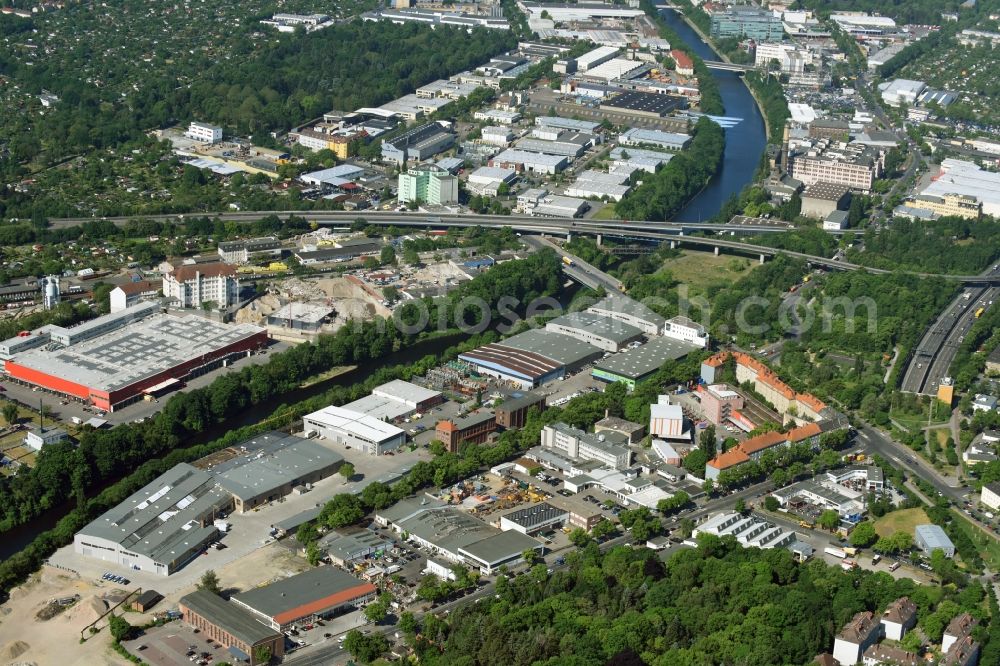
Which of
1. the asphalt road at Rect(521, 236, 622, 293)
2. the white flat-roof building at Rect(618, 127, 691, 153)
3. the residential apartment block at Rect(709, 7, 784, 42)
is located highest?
the residential apartment block at Rect(709, 7, 784, 42)

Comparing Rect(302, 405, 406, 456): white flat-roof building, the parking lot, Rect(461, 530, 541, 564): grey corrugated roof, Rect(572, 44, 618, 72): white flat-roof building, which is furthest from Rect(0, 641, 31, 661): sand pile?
Rect(572, 44, 618, 72): white flat-roof building

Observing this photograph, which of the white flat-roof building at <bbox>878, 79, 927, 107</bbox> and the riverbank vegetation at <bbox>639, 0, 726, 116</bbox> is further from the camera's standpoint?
the white flat-roof building at <bbox>878, 79, 927, 107</bbox>

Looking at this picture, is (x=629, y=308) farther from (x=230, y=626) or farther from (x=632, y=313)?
(x=230, y=626)

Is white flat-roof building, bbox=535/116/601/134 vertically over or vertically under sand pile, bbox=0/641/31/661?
over

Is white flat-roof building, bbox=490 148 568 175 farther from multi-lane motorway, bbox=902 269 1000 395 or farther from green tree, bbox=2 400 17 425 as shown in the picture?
green tree, bbox=2 400 17 425

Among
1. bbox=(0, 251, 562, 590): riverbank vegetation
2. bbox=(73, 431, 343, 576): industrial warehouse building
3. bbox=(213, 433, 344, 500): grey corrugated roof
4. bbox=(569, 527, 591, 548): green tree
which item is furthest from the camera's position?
bbox=(213, 433, 344, 500): grey corrugated roof

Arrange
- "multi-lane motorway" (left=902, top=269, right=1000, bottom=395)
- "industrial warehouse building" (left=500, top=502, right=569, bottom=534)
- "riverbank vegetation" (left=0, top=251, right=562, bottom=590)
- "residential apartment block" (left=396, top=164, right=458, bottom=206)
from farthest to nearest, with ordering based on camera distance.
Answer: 1. "residential apartment block" (left=396, top=164, right=458, bottom=206)
2. "multi-lane motorway" (left=902, top=269, right=1000, bottom=395)
3. "riverbank vegetation" (left=0, top=251, right=562, bottom=590)
4. "industrial warehouse building" (left=500, top=502, right=569, bottom=534)

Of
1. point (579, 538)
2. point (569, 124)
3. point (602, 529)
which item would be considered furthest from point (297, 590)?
point (569, 124)

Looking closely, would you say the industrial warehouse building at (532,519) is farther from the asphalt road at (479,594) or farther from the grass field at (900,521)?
the grass field at (900,521)
